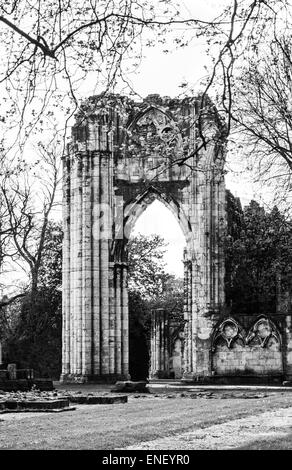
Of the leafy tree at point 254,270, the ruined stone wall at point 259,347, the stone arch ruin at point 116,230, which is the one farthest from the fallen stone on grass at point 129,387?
the leafy tree at point 254,270

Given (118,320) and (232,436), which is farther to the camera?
(118,320)

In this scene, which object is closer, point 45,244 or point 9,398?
point 9,398

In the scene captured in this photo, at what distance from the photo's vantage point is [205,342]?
36.5m

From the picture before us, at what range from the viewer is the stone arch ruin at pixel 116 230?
37.7 m

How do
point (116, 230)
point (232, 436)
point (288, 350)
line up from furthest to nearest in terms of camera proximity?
point (116, 230)
point (288, 350)
point (232, 436)

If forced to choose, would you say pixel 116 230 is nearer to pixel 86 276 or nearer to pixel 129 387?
pixel 86 276

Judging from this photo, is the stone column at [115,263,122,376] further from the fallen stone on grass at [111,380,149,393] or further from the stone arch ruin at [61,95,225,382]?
the fallen stone on grass at [111,380,149,393]

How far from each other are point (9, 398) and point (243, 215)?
751 inches

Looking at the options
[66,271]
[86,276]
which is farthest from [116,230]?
[66,271]

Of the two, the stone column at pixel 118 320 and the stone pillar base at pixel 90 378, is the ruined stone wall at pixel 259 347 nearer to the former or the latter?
the stone pillar base at pixel 90 378

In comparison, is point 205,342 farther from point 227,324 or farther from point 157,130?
point 157,130

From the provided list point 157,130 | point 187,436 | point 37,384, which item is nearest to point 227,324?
point 157,130

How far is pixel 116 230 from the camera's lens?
129 feet

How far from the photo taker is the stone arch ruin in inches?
1485
